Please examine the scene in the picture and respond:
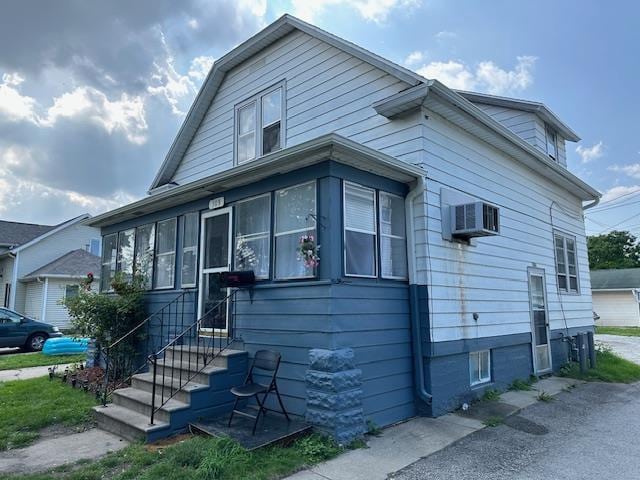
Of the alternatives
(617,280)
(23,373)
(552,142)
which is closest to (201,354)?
(23,373)

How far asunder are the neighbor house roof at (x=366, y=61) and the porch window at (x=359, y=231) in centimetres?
175

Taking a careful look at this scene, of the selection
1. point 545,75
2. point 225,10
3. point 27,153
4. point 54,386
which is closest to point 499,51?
point 545,75

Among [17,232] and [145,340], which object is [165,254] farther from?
[17,232]

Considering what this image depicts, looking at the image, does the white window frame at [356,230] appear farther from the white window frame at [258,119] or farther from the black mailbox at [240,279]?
the white window frame at [258,119]

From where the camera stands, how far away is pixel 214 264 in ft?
22.6

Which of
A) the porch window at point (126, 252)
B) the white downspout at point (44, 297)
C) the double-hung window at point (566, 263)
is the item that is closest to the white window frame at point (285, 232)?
the porch window at point (126, 252)

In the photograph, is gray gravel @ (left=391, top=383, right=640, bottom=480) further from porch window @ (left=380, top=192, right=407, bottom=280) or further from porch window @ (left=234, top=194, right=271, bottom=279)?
porch window @ (left=234, top=194, right=271, bottom=279)

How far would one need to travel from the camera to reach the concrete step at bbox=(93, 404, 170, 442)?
4.67 metres

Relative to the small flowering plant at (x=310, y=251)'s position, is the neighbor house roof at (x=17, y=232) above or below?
above

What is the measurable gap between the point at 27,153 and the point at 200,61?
6.02 metres

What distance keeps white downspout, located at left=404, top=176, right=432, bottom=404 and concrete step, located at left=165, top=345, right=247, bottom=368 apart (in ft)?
7.53

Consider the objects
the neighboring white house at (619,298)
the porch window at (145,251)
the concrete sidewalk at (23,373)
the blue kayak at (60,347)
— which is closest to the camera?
the porch window at (145,251)

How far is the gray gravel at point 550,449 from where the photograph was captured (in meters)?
3.92

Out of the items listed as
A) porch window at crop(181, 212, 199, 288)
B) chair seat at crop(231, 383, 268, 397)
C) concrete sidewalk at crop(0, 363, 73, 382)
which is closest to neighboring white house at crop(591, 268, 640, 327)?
porch window at crop(181, 212, 199, 288)
